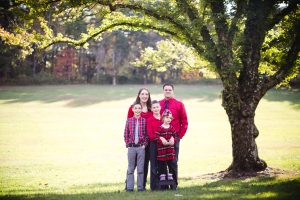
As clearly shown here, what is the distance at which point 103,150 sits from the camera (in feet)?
62.8

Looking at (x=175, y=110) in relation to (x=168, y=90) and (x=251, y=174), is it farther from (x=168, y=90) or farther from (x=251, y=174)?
(x=251, y=174)

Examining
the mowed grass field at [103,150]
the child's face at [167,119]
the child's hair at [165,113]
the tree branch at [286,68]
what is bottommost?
the mowed grass field at [103,150]

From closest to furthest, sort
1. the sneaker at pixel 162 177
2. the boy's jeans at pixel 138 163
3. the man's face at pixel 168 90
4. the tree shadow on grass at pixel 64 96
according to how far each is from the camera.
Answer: the sneaker at pixel 162 177 → the boy's jeans at pixel 138 163 → the man's face at pixel 168 90 → the tree shadow on grass at pixel 64 96

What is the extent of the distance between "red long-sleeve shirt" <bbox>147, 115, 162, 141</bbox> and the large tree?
2.89m

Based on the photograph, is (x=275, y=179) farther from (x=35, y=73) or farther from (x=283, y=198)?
(x=35, y=73)

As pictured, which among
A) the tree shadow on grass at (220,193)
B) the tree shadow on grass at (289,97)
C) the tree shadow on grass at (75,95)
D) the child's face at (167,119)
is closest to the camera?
the tree shadow on grass at (220,193)

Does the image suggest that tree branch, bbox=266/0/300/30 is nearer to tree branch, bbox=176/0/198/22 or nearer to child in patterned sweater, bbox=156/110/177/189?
tree branch, bbox=176/0/198/22

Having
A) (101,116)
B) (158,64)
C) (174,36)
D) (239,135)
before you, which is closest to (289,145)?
(158,64)

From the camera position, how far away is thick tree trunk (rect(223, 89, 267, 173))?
10688 millimetres

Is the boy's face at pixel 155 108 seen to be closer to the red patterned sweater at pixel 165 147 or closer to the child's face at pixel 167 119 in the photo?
the child's face at pixel 167 119

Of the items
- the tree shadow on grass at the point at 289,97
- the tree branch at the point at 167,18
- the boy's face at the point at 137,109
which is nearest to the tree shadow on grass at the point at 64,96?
the tree shadow on grass at the point at 289,97

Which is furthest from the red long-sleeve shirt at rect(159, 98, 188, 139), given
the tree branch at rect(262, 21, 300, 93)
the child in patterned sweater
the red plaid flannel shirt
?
the tree branch at rect(262, 21, 300, 93)

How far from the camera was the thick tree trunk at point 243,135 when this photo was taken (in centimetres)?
1069

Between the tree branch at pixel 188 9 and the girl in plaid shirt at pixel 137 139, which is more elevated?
the tree branch at pixel 188 9
